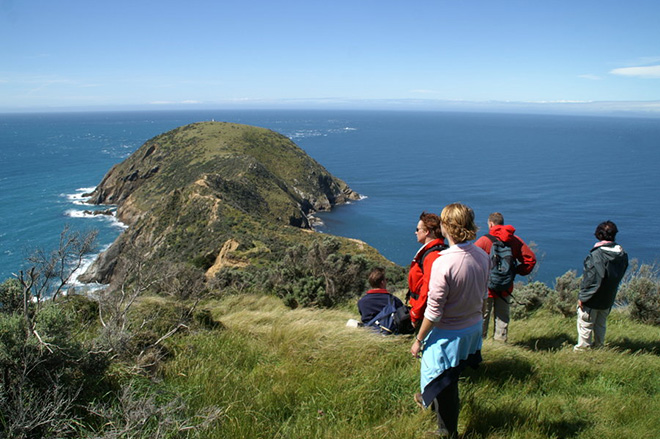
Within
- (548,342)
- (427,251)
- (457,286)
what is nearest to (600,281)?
(548,342)

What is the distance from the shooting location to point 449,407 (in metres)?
2.94

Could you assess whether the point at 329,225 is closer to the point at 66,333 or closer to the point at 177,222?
the point at 177,222

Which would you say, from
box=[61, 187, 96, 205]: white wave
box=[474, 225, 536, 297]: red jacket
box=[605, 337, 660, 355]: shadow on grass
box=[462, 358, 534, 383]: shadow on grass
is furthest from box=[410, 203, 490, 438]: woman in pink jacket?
box=[61, 187, 96, 205]: white wave

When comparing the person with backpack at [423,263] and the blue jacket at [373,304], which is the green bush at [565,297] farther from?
the person with backpack at [423,263]

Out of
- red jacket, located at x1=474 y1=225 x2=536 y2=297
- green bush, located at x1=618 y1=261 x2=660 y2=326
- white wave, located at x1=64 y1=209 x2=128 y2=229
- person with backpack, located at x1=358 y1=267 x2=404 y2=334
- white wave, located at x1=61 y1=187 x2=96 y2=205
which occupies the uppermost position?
red jacket, located at x1=474 y1=225 x2=536 y2=297

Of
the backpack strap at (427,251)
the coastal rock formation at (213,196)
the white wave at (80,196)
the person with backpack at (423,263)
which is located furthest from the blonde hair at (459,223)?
the white wave at (80,196)

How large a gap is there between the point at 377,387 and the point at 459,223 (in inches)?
71.3

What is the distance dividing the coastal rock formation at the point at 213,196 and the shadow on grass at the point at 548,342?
18.5 feet

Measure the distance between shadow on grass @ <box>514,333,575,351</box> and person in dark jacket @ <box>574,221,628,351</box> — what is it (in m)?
0.39

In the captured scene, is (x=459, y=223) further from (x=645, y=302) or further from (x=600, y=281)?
(x=645, y=302)

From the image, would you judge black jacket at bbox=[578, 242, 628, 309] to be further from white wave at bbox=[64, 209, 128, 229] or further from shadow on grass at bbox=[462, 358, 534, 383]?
white wave at bbox=[64, 209, 128, 229]

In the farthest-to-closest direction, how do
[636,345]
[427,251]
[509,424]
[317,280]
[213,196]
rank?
[213,196] < [317,280] < [636,345] < [427,251] < [509,424]

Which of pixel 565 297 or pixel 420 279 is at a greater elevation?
pixel 420 279

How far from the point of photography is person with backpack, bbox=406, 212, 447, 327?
310 cm
